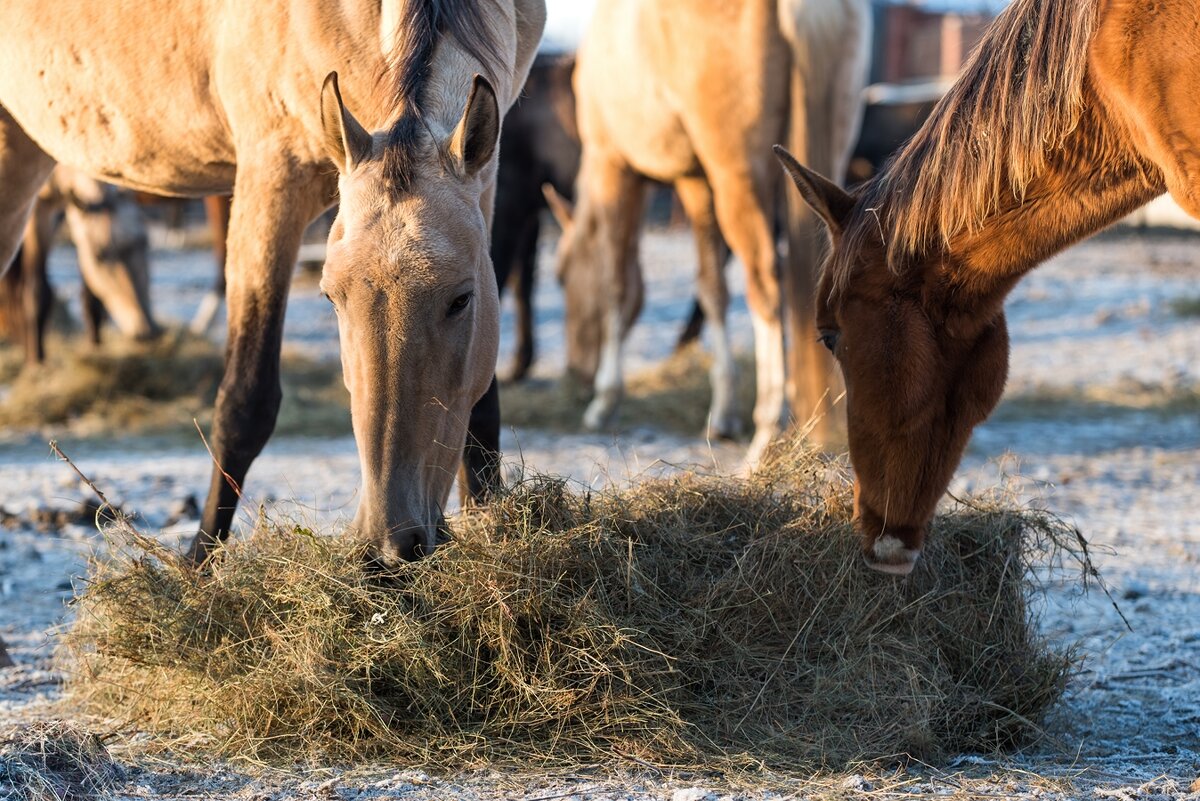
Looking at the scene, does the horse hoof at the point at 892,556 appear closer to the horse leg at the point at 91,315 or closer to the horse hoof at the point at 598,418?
the horse hoof at the point at 598,418

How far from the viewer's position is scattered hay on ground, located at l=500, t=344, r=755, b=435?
7.46 metres

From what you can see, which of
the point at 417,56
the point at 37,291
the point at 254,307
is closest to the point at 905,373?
the point at 417,56

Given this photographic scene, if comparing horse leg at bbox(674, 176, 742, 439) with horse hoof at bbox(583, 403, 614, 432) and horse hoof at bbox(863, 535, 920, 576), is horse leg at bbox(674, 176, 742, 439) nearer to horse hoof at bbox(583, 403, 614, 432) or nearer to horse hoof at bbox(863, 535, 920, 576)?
horse hoof at bbox(583, 403, 614, 432)

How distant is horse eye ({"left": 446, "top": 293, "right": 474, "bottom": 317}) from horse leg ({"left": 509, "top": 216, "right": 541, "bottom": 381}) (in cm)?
608

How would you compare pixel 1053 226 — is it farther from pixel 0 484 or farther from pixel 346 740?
pixel 0 484

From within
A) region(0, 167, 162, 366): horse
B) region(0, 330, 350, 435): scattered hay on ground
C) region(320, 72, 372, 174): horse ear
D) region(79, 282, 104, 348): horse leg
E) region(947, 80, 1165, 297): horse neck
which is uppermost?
region(320, 72, 372, 174): horse ear

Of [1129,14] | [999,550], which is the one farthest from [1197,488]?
[1129,14]

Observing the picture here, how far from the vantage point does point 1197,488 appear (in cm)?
589

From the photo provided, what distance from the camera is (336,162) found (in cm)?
A: 302

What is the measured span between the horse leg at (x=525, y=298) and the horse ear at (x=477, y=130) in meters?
5.95

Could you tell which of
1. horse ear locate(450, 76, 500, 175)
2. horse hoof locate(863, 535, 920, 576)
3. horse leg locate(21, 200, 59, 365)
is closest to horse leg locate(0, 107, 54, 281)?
horse ear locate(450, 76, 500, 175)

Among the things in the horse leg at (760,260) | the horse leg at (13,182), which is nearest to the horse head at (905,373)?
the horse leg at (760,260)

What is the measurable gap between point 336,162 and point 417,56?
351 mm

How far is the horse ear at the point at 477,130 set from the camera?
289 centimetres
